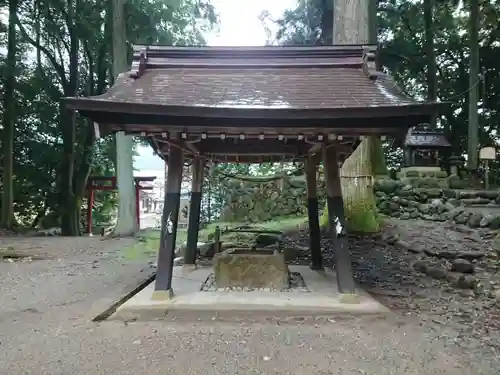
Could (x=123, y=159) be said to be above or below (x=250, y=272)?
above

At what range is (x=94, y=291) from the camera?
5473 mm

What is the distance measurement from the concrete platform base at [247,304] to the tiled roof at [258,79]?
2081mm

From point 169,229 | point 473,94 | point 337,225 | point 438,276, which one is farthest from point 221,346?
point 473,94

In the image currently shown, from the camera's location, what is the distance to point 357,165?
26.3 ft

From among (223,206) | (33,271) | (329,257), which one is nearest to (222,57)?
(329,257)

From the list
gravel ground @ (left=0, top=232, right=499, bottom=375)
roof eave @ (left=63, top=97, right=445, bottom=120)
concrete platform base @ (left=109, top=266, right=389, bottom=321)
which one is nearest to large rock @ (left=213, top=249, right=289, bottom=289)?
concrete platform base @ (left=109, top=266, right=389, bottom=321)

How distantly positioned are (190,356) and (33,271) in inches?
189

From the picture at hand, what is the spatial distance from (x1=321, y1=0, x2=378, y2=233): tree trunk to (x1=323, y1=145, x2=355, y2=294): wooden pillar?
3.26 meters

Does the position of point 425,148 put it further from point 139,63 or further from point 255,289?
point 139,63

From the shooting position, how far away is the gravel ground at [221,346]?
307 cm

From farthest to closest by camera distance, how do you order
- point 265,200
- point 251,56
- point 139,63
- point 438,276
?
point 265,200, point 438,276, point 251,56, point 139,63

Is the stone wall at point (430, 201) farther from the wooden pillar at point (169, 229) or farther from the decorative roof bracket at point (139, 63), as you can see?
the decorative roof bracket at point (139, 63)

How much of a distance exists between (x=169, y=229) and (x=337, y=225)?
1.88 meters

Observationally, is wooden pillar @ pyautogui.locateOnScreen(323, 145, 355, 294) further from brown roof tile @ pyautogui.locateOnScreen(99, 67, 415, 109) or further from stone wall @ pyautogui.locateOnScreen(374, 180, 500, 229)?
stone wall @ pyautogui.locateOnScreen(374, 180, 500, 229)
